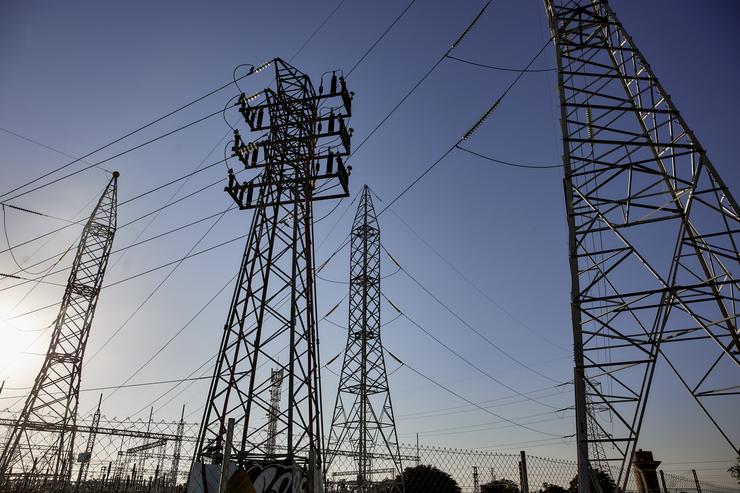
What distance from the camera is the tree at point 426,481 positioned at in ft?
99.6

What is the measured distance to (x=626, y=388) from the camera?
824cm

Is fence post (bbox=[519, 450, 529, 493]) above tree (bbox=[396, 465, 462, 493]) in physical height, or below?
above

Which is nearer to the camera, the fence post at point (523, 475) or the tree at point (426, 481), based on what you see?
the fence post at point (523, 475)

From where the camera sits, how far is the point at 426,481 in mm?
31359

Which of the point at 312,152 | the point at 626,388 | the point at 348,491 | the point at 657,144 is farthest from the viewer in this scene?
the point at 348,491

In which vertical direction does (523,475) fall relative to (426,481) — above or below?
above

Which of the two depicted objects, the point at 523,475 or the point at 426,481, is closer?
the point at 523,475

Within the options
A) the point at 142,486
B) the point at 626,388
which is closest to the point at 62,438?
the point at 142,486

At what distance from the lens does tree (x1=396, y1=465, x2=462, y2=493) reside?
30.3 m

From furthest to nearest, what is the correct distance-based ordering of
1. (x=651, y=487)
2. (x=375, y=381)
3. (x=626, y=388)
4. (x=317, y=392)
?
(x=375, y=381), (x=651, y=487), (x=317, y=392), (x=626, y=388)

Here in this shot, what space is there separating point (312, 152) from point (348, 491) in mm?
16274

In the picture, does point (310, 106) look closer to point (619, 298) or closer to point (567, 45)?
point (567, 45)

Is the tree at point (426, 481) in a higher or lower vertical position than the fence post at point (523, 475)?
lower

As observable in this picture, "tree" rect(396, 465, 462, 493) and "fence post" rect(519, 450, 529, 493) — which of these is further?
"tree" rect(396, 465, 462, 493)
